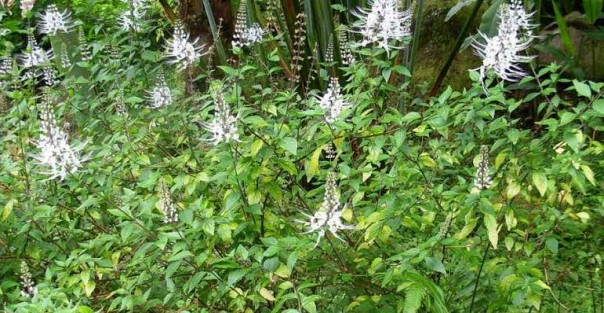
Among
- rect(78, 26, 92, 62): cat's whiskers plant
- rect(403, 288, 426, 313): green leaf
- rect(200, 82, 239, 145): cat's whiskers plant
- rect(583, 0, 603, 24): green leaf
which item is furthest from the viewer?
rect(583, 0, 603, 24): green leaf

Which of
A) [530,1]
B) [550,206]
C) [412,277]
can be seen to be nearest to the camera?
[412,277]

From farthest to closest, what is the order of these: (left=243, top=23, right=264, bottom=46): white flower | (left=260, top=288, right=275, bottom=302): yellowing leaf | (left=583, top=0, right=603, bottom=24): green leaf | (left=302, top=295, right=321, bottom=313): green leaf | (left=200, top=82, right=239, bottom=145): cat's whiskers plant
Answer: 1. (left=583, top=0, right=603, bottom=24): green leaf
2. (left=243, top=23, right=264, bottom=46): white flower
3. (left=200, top=82, right=239, bottom=145): cat's whiskers plant
4. (left=260, top=288, right=275, bottom=302): yellowing leaf
5. (left=302, top=295, right=321, bottom=313): green leaf

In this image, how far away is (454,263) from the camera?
2539 mm

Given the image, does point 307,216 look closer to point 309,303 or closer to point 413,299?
point 309,303

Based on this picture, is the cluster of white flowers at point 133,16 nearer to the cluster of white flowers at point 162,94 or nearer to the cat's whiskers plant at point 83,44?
the cat's whiskers plant at point 83,44

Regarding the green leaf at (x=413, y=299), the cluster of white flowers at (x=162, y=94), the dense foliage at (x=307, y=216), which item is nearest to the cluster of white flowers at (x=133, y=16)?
the cluster of white flowers at (x=162, y=94)

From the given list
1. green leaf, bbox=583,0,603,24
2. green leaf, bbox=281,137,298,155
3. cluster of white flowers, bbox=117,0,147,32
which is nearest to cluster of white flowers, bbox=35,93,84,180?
green leaf, bbox=281,137,298,155

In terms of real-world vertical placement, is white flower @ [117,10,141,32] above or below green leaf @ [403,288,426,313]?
above

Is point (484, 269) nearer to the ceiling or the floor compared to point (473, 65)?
nearer to the ceiling

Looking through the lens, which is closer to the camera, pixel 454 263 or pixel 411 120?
pixel 411 120

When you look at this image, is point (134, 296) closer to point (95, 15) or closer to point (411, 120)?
point (411, 120)

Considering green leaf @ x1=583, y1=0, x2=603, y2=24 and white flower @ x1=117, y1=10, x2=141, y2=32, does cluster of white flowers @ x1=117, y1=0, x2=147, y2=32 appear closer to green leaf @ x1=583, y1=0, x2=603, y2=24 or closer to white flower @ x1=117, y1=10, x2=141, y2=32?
white flower @ x1=117, y1=10, x2=141, y2=32

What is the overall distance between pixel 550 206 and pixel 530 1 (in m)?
2.30

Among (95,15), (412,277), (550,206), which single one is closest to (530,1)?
(550,206)
